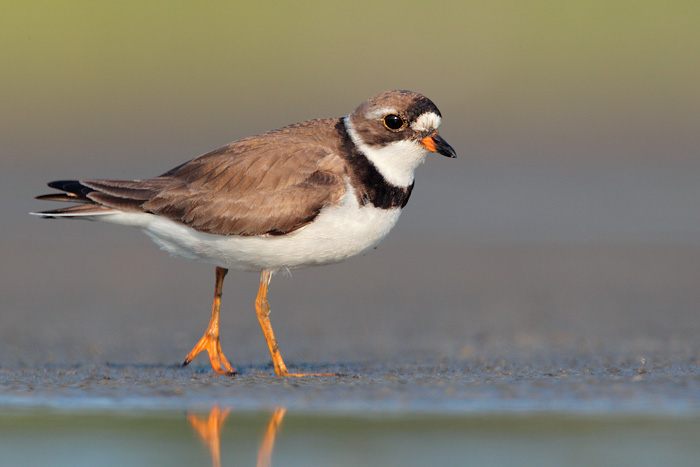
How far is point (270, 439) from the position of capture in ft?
21.1

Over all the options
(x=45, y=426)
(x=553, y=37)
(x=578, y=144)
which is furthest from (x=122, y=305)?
(x=553, y=37)

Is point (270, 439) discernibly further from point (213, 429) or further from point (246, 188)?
point (246, 188)

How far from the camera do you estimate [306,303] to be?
12672 millimetres

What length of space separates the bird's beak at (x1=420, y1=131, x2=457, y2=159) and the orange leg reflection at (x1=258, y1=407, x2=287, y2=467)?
8.10ft

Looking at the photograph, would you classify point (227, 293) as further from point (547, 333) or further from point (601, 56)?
point (601, 56)

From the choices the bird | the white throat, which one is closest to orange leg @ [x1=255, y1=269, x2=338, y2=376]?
the bird

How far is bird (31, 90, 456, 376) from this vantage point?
8.34m

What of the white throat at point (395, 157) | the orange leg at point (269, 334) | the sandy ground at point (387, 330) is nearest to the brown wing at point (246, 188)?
the white throat at point (395, 157)

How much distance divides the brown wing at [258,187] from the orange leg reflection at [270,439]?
172cm

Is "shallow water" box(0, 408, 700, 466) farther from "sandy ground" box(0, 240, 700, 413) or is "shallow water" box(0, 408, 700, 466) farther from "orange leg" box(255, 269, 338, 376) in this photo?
"orange leg" box(255, 269, 338, 376)

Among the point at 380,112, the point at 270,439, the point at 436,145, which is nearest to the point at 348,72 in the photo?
the point at 380,112

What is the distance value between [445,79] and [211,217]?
14403 millimetres

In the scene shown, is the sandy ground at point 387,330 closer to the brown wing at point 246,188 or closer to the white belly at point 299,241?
the white belly at point 299,241

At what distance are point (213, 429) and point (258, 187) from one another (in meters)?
2.45
